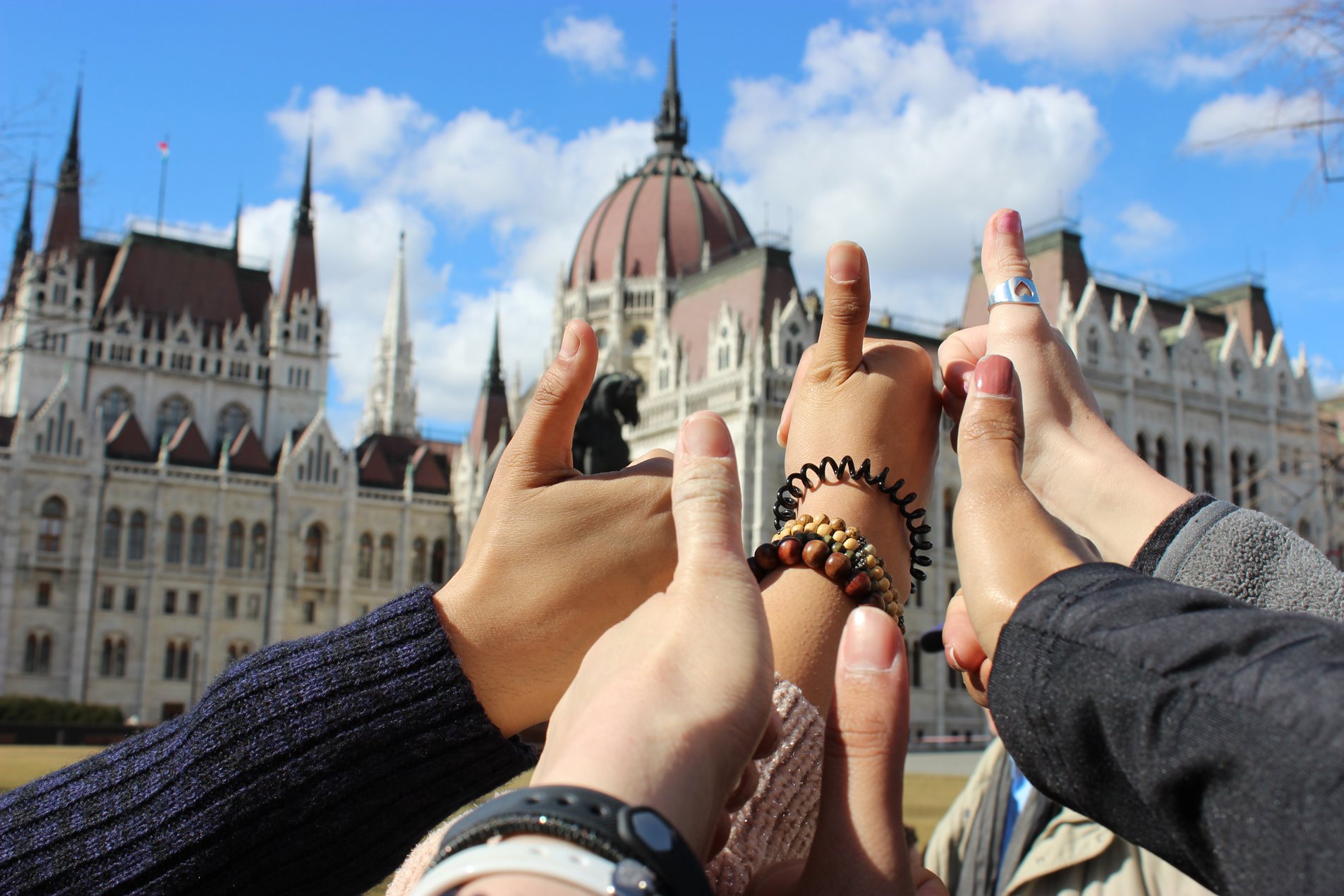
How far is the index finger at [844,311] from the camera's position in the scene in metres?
1.63

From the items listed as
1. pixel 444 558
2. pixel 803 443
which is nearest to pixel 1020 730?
pixel 803 443

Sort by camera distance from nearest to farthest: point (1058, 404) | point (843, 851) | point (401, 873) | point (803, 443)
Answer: point (843, 851), point (401, 873), point (803, 443), point (1058, 404)

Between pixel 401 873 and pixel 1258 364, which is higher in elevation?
pixel 1258 364

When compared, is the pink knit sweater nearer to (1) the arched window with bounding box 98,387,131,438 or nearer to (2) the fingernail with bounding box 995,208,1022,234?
(2) the fingernail with bounding box 995,208,1022,234

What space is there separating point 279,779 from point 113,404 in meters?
48.8

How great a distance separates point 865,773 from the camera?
1108mm

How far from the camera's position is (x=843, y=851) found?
3.56 feet

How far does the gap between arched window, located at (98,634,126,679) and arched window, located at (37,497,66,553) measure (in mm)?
3535

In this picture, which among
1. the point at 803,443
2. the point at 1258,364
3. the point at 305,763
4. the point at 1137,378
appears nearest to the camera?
the point at 305,763

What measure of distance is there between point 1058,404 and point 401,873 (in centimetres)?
131

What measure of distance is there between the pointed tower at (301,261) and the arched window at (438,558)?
13.2 metres

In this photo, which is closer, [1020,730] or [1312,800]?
[1312,800]

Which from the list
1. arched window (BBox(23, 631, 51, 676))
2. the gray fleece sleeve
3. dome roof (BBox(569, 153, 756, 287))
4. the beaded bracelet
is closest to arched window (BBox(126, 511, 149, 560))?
arched window (BBox(23, 631, 51, 676))

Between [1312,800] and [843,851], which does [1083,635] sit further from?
[843,851]
